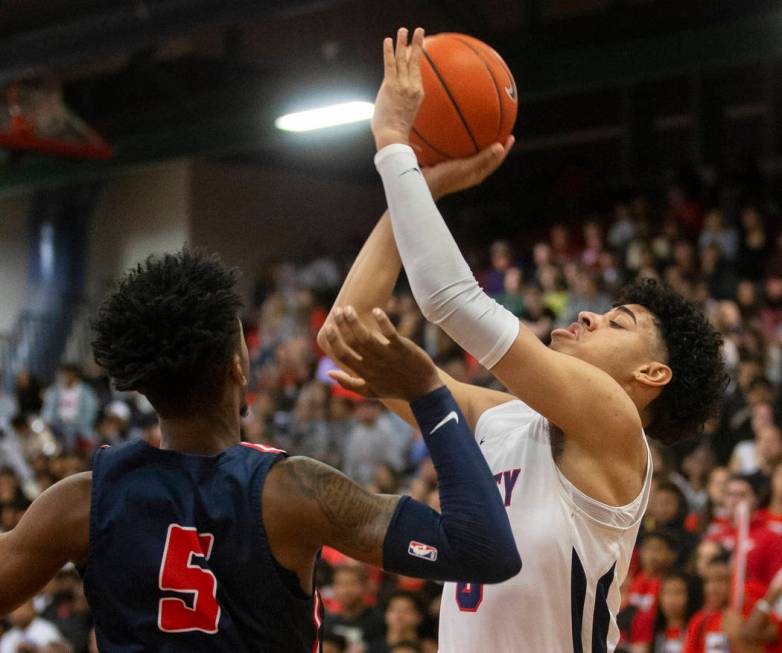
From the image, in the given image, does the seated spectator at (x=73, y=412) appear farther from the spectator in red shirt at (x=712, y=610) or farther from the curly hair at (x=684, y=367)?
the curly hair at (x=684, y=367)

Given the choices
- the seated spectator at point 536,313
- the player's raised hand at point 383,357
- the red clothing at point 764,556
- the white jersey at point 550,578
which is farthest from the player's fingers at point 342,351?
the seated spectator at point 536,313

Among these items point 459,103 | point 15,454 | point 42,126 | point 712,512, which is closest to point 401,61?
point 459,103

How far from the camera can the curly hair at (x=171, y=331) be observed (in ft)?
6.87

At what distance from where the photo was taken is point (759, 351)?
837 centimetres

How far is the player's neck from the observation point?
2184 mm

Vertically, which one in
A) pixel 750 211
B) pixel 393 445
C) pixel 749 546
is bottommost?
pixel 749 546

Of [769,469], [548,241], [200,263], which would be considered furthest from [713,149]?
[200,263]

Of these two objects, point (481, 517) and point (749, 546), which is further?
point (749, 546)

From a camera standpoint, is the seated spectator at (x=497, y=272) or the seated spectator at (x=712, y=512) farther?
the seated spectator at (x=497, y=272)

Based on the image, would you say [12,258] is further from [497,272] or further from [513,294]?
[513,294]

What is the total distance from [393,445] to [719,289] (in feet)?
9.32

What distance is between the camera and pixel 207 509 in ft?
6.85

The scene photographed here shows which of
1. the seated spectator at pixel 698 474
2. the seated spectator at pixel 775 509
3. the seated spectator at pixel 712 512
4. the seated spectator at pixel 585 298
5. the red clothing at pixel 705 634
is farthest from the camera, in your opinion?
the seated spectator at pixel 585 298

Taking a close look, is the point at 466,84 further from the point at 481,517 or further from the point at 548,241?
the point at 548,241
